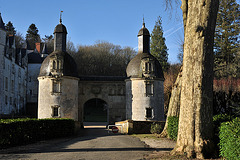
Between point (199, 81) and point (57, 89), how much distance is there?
64.4 ft

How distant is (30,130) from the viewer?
1545 centimetres

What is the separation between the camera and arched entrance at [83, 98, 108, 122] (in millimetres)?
45300

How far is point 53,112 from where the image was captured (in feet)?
88.9

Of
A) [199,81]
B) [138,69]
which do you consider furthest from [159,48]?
[199,81]

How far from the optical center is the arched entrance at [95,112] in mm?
45300

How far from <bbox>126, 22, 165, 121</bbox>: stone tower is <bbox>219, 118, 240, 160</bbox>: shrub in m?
19.0

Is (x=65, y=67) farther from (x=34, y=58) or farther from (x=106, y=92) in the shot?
(x=34, y=58)

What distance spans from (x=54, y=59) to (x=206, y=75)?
2018 centimetres

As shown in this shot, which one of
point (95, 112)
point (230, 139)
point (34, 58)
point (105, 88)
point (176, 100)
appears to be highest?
point (34, 58)

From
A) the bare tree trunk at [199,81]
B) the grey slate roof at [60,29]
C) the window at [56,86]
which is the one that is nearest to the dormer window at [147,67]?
the window at [56,86]

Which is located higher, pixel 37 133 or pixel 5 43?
pixel 5 43

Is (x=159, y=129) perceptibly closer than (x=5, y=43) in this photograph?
Yes

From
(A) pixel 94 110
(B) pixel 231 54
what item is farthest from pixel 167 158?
(A) pixel 94 110

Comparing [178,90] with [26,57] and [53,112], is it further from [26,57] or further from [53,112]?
[26,57]
